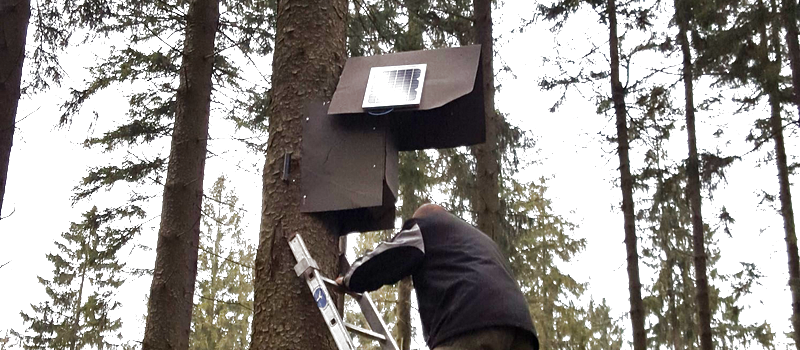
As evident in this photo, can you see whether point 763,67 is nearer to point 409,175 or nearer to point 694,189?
point 694,189

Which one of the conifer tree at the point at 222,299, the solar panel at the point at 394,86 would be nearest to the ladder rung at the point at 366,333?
the solar panel at the point at 394,86

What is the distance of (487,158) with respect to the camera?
28.7 feet

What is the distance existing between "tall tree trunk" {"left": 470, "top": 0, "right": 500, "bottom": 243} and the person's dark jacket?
4.87 m

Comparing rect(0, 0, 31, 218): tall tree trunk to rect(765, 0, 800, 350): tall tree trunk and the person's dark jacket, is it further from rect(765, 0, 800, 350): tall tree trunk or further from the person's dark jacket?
rect(765, 0, 800, 350): tall tree trunk

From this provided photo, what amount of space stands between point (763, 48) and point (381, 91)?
32.2 ft

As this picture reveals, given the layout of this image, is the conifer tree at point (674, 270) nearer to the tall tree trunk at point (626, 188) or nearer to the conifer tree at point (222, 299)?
the tall tree trunk at point (626, 188)

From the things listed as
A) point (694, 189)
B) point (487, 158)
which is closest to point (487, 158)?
point (487, 158)

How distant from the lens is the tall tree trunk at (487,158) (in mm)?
8422

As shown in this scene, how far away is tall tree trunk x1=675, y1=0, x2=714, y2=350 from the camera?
1088 cm

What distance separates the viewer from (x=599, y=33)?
12.1m

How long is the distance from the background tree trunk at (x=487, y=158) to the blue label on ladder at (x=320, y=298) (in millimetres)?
5125

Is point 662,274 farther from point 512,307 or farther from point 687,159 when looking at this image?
point 512,307

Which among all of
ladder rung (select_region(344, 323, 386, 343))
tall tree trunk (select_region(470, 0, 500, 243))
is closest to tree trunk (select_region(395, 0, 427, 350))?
tall tree trunk (select_region(470, 0, 500, 243))

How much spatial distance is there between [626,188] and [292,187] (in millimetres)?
8876
